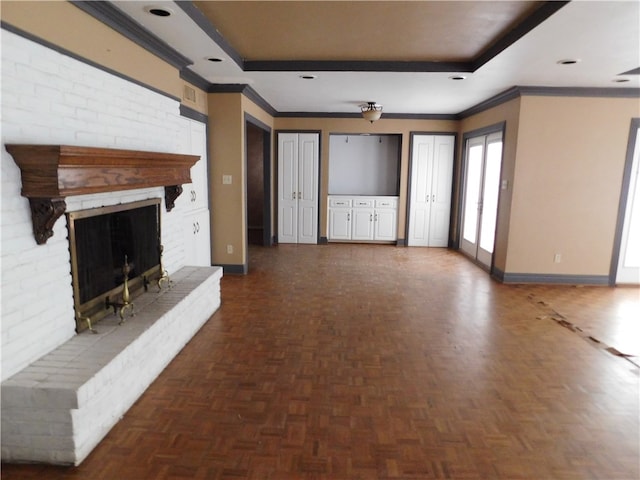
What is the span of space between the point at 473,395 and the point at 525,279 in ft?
11.0

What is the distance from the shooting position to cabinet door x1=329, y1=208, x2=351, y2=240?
8.30 m

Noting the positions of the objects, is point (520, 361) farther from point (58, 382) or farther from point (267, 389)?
point (58, 382)

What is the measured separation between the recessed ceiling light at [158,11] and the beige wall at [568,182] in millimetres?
4319

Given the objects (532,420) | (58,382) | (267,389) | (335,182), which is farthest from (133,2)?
(335,182)

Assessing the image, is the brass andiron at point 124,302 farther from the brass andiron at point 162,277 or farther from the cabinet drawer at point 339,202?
the cabinet drawer at point 339,202

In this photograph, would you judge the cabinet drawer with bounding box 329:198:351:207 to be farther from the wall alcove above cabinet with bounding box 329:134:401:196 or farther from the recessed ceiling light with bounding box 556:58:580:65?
the recessed ceiling light with bounding box 556:58:580:65

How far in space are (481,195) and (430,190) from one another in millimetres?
1444

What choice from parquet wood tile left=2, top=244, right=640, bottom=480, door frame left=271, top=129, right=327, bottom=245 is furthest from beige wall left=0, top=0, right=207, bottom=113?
door frame left=271, top=129, right=327, bottom=245

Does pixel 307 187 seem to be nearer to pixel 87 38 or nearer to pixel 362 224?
pixel 362 224

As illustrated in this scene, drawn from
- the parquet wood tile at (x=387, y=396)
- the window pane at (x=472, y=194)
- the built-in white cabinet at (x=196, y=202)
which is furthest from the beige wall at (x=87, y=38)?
the window pane at (x=472, y=194)

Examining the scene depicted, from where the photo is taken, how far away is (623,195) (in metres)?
5.33

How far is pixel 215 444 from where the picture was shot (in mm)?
2223

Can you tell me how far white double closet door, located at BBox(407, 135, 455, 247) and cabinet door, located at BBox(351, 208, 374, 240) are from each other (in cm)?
79

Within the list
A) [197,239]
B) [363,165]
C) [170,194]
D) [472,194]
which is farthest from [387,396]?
[363,165]
